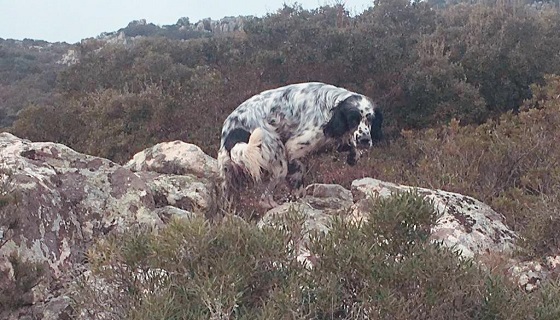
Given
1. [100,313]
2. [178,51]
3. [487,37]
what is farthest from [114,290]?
[178,51]

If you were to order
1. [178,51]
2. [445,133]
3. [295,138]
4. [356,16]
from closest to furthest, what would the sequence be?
[295,138], [445,133], [356,16], [178,51]

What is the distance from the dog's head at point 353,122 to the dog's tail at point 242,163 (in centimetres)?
68

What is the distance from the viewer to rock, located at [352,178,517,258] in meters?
4.30

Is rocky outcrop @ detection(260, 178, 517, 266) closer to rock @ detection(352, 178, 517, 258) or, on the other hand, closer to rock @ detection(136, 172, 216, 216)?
rock @ detection(352, 178, 517, 258)

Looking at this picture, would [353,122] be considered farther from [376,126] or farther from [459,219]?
[459,219]

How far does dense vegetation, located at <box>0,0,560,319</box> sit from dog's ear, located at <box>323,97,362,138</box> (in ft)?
2.87

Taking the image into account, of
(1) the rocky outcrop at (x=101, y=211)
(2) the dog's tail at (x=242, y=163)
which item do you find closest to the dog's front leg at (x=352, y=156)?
(1) the rocky outcrop at (x=101, y=211)

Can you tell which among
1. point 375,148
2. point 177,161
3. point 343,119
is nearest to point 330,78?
point 375,148

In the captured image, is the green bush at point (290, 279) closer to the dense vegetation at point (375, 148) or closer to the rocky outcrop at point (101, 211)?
the dense vegetation at point (375, 148)

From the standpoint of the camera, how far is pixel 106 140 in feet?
34.0

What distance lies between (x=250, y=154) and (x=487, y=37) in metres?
8.76

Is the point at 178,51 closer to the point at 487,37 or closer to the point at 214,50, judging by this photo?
the point at 214,50

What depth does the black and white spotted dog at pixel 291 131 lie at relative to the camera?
5.68 meters

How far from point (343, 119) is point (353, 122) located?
0.09 m
